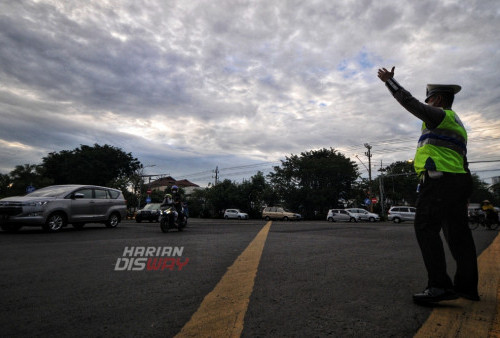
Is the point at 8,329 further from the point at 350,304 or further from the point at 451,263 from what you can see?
the point at 451,263

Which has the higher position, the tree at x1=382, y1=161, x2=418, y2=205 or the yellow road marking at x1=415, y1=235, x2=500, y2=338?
the tree at x1=382, y1=161, x2=418, y2=205

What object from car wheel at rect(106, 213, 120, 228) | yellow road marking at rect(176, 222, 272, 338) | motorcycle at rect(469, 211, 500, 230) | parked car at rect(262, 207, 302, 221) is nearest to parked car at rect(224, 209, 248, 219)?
parked car at rect(262, 207, 302, 221)

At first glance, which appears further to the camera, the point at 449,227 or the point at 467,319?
the point at 449,227

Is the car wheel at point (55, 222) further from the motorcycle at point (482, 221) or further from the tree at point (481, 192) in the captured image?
the tree at point (481, 192)

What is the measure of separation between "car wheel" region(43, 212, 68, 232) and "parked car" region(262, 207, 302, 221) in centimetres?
2873

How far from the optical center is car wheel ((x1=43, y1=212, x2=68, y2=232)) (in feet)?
28.4

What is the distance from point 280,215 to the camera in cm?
3597

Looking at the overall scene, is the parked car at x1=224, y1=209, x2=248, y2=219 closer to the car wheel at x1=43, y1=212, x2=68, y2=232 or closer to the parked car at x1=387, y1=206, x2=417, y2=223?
the parked car at x1=387, y1=206, x2=417, y2=223

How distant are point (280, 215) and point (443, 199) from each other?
1346 inches

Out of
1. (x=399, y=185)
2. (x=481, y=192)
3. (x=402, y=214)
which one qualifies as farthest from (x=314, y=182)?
(x=481, y=192)

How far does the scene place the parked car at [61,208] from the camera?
8148 millimetres

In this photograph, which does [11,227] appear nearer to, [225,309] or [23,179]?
[225,309]

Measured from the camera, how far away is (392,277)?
291 cm

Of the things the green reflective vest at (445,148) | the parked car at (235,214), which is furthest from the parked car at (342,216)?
the green reflective vest at (445,148)
